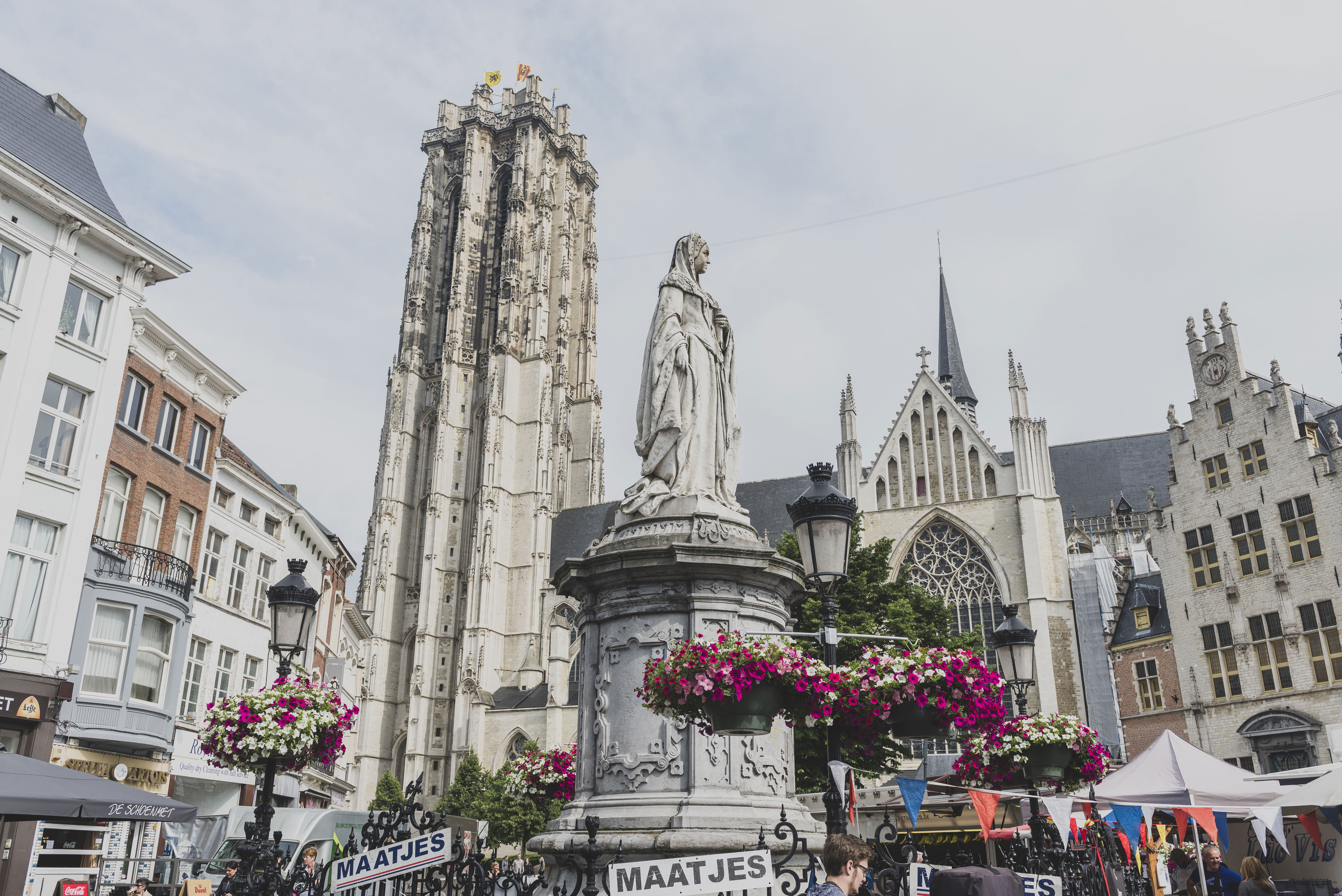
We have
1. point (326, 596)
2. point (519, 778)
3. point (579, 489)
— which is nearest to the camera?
point (519, 778)

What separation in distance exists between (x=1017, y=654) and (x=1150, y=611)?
65.3 feet

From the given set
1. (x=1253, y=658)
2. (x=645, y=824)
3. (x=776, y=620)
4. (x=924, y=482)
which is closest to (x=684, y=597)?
(x=776, y=620)

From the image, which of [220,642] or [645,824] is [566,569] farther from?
[220,642]

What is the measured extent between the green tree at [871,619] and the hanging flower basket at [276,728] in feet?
34.9

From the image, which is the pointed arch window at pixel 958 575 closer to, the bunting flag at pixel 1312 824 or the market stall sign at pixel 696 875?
the bunting flag at pixel 1312 824

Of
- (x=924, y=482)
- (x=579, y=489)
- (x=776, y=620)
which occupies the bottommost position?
(x=776, y=620)

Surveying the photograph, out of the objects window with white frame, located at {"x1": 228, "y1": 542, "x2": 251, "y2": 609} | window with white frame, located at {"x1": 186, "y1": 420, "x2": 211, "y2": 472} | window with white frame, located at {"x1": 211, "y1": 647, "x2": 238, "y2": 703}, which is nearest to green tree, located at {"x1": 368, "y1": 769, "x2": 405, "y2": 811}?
window with white frame, located at {"x1": 211, "y1": 647, "x2": 238, "y2": 703}

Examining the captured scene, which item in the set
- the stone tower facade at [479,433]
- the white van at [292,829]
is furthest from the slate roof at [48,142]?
the stone tower facade at [479,433]

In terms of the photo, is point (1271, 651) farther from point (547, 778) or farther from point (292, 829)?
point (292, 829)

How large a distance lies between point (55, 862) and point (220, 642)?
627cm

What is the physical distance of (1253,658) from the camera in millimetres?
22219

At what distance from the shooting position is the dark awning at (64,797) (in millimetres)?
7477

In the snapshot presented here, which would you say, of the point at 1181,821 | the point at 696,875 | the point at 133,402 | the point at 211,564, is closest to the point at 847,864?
the point at 696,875

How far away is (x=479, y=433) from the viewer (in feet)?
183
